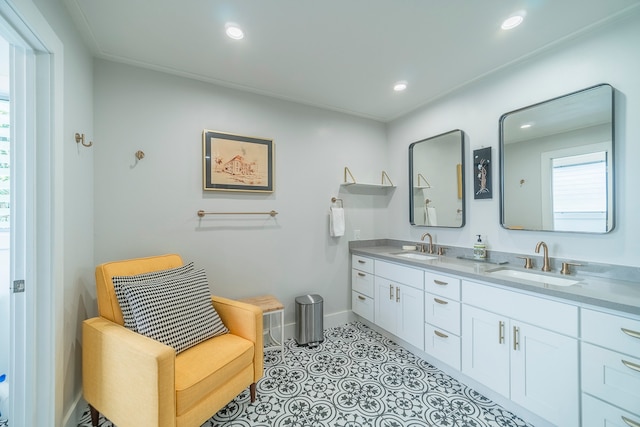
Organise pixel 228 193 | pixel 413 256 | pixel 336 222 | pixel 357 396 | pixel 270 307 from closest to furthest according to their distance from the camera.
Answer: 1. pixel 357 396
2. pixel 270 307
3. pixel 228 193
4. pixel 413 256
5. pixel 336 222

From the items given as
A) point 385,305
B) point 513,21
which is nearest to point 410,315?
point 385,305

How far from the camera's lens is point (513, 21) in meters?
1.61

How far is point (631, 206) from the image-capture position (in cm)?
155

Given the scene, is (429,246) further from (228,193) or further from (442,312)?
(228,193)

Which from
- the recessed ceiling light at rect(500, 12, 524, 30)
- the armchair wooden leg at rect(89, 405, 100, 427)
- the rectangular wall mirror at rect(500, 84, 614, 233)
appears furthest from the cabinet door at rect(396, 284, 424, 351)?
the armchair wooden leg at rect(89, 405, 100, 427)

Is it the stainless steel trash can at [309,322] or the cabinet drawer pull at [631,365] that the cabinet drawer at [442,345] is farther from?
the stainless steel trash can at [309,322]

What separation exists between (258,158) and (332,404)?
6.90 feet

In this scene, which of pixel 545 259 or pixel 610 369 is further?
pixel 545 259

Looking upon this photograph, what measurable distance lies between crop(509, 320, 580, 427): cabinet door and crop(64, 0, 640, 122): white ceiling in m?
1.91

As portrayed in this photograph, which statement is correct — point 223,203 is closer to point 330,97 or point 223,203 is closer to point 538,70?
point 330,97

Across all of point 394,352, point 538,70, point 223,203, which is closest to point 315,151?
point 223,203

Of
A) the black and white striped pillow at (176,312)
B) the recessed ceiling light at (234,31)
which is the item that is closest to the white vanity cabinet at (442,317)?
the black and white striped pillow at (176,312)

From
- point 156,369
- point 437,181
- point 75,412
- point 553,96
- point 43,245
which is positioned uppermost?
point 553,96

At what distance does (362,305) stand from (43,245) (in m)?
2.62
